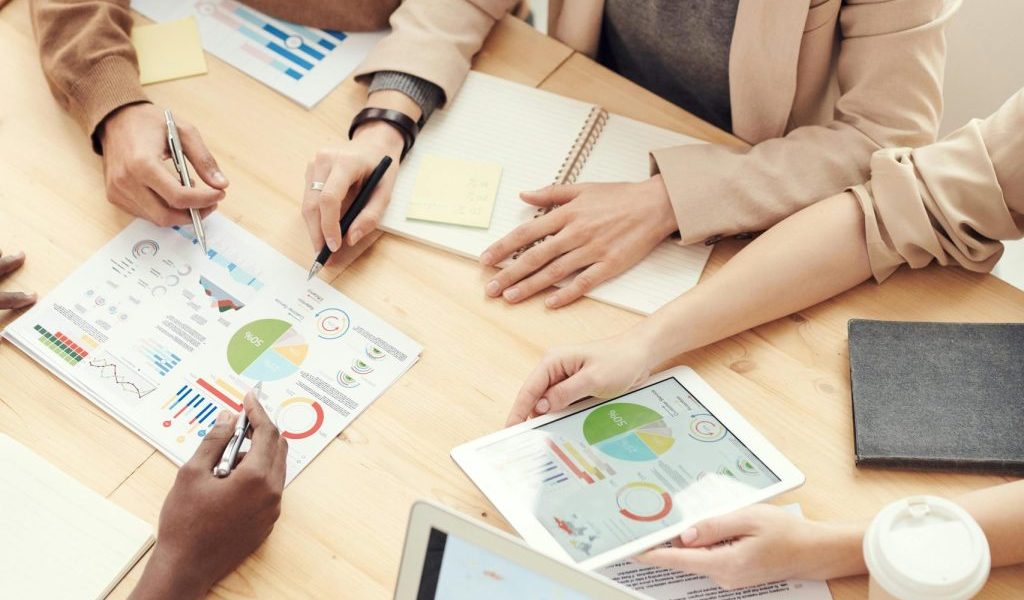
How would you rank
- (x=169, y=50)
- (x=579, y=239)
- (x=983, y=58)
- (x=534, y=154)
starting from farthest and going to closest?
(x=983, y=58)
(x=169, y=50)
(x=534, y=154)
(x=579, y=239)

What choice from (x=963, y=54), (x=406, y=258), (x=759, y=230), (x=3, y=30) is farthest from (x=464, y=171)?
(x=963, y=54)

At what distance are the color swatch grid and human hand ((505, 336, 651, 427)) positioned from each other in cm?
48

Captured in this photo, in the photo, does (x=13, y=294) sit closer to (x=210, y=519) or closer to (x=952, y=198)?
(x=210, y=519)

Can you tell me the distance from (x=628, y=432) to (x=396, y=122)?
50 cm

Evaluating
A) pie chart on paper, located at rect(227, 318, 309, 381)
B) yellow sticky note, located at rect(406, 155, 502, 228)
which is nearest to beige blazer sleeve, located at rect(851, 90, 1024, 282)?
yellow sticky note, located at rect(406, 155, 502, 228)

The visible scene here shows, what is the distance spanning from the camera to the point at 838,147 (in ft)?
3.78

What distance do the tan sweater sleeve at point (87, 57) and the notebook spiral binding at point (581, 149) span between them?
1.80ft

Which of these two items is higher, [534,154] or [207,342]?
[534,154]

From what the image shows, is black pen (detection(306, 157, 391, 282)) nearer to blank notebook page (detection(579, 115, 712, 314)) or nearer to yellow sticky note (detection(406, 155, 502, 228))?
yellow sticky note (detection(406, 155, 502, 228))

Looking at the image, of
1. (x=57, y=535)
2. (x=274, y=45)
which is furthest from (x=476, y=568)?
(x=274, y=45)

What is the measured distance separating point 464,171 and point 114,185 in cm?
42

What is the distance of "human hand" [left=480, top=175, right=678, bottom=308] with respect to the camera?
1.11m

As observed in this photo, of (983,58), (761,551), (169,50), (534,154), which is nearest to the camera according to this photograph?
(761,551)

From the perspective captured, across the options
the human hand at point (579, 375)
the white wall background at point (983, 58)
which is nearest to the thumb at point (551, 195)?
the human hand at point (579, 375)
